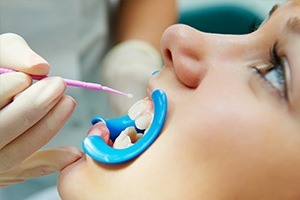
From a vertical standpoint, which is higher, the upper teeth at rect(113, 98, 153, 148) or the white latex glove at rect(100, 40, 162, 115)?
the upper teeth at rect(113, 98, 153, 148)

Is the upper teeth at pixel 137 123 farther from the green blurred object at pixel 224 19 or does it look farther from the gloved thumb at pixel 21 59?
the green blurred object at pixel 224 19

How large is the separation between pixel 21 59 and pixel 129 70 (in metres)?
0.73

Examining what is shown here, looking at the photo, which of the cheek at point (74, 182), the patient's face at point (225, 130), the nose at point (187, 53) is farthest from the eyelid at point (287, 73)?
the cheek at point (74, 182)

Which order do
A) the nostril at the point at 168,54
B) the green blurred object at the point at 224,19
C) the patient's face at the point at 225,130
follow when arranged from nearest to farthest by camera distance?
the patient's face at the point at 225,130
the nostril at the point at 168,54
the green blurred object at the point at 224,19

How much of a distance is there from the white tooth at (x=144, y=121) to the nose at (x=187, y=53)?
0.09 m

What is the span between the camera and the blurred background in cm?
161

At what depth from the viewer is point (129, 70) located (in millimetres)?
1490

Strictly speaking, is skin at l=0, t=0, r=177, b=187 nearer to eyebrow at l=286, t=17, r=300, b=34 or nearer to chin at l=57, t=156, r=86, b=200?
chin at l=57, t=156, r=86, b=200

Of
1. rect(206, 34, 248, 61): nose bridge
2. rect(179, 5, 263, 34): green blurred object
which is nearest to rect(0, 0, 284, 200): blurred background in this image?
rect(179, 5, 263, 34): green blurred object

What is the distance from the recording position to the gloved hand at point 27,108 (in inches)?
29.8

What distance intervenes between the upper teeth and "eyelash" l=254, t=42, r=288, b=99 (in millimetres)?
192

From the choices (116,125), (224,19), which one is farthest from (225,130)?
(224,19)

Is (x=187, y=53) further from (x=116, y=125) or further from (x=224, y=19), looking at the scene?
(x=224, y=19)

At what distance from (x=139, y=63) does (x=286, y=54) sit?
32.6 inches
